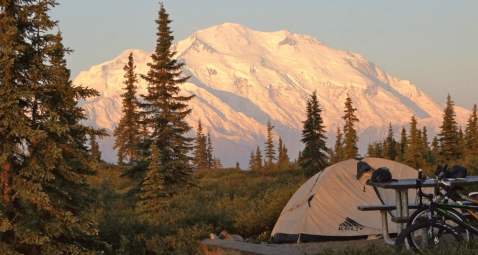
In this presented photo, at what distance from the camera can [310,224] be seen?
1352 cm

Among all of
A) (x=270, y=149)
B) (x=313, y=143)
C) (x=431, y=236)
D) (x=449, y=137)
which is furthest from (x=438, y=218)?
(x=270, y=149)

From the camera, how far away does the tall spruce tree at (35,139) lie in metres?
9.80

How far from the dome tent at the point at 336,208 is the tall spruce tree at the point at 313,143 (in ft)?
68.6

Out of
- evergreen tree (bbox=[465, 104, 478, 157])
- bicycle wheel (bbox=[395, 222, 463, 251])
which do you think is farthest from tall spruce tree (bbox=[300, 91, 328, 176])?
bicycle wheel (bbox=[395, 222, 463, 251])

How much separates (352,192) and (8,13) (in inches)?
405

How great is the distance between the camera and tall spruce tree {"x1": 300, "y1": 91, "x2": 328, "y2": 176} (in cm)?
3591

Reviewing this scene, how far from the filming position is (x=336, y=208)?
13.8m

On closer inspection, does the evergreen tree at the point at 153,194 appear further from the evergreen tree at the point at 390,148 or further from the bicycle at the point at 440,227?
the evergreen tree at the point at 390,148

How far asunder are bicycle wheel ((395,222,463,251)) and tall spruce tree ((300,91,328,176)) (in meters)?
27.7

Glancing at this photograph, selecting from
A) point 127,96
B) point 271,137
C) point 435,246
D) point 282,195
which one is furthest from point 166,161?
point 271,137

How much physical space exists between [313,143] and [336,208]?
22.9m

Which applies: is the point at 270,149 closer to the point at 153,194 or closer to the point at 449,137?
the point at 449,137

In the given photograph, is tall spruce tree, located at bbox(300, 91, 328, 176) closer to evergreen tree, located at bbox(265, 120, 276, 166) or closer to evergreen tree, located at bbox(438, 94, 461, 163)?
evergreen tree, located at bbox(438, 94, 461, 163)

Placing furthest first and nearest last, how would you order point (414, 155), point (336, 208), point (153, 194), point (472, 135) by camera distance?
point (472, 135), point (414, 155), point (153, 194), point (336, 208)
